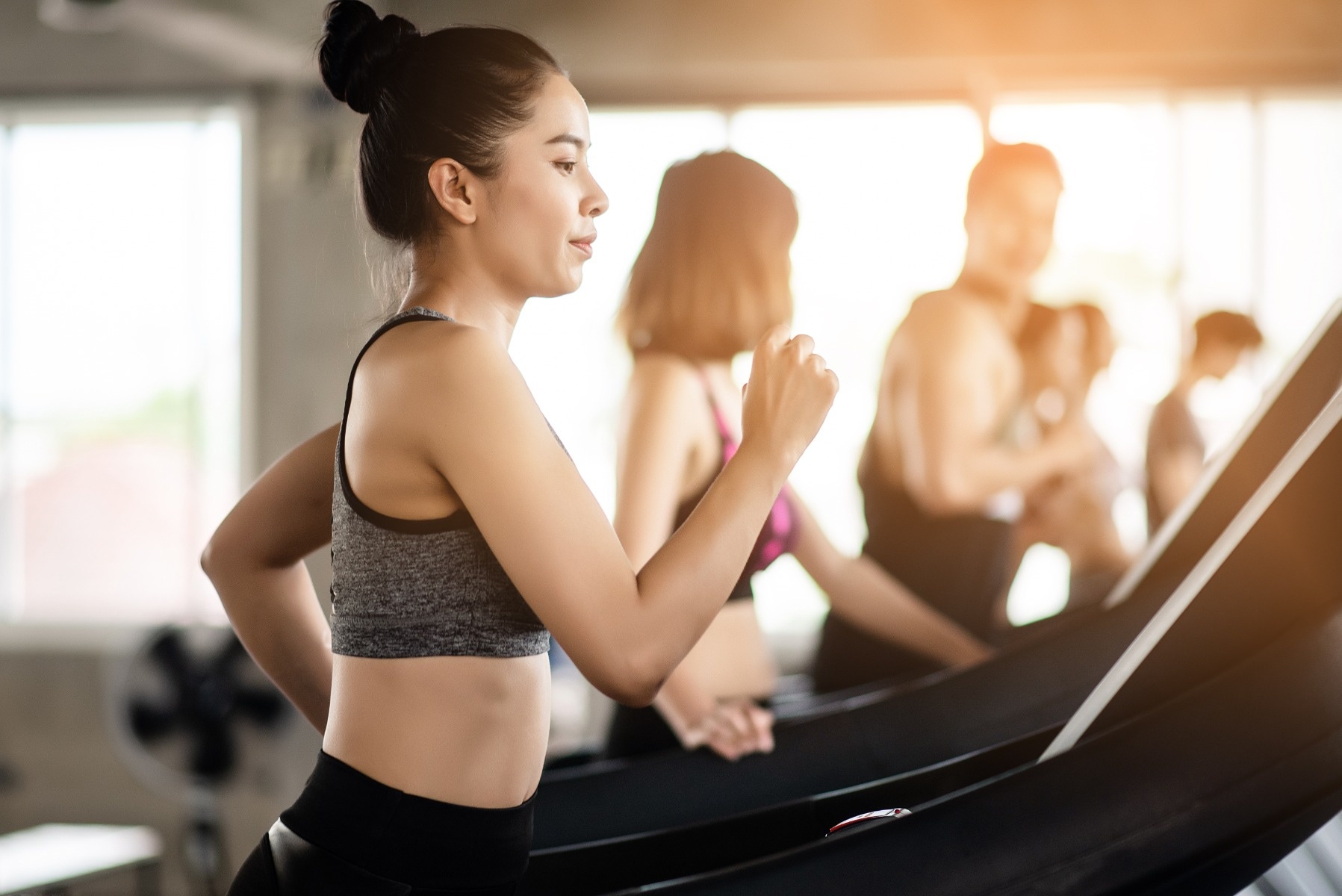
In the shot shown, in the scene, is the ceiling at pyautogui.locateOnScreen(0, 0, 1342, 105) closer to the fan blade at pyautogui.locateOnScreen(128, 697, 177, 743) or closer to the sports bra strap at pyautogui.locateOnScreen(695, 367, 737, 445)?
the fan blade at pyautogui.locateOnScreen(128, 697, 177, 743)

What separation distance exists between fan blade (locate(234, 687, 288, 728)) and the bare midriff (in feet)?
10.3

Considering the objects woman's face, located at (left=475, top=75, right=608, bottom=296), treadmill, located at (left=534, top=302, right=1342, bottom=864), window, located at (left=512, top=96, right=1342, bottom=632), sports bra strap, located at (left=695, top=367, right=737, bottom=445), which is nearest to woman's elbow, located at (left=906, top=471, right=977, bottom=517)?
treadmill, located at (left=534, top=302, right=1342, bottom=864)

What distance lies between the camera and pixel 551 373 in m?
4.73

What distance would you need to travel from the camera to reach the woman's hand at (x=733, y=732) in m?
1.50

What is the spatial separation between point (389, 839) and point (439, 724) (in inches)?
3.4

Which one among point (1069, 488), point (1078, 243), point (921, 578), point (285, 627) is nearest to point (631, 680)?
point (285, 627)

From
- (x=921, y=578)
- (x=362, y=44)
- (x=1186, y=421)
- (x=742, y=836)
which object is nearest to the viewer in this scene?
(x=362, y=44)

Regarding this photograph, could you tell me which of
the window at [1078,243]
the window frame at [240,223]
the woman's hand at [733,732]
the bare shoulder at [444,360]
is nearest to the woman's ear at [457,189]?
the bare shoulder at [444,360]

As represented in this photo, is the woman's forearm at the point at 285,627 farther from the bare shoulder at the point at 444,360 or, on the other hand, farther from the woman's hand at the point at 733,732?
the woman's hand at the point at 733,732

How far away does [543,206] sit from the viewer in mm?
898

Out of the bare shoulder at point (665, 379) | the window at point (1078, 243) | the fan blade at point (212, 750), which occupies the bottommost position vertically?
the fan blade at point (212, 750)

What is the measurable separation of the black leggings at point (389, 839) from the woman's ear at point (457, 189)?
0.41 metres

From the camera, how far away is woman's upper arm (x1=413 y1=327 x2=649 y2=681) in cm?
78

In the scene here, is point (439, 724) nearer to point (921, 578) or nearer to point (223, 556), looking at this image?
point (223, 556)
